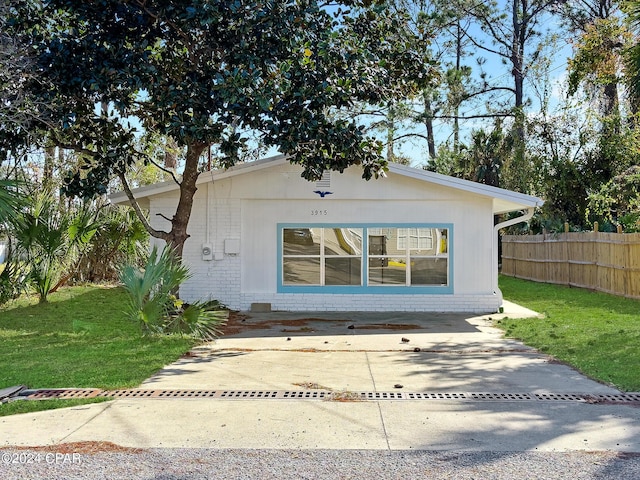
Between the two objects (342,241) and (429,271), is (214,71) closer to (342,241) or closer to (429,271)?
(342,241)

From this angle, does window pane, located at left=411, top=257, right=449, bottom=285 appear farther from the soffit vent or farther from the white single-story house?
the soffit vent

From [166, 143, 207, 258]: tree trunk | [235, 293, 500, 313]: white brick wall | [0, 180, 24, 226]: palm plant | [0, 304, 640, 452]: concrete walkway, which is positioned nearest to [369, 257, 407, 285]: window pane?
[235, 293, 500, 313]: white brick wall

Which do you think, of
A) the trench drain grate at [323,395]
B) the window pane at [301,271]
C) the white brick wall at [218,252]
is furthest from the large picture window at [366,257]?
the trench drain grate at [323,395]

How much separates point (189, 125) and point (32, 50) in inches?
122

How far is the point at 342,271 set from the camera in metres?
14.8

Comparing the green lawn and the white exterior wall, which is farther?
the white exterior wall

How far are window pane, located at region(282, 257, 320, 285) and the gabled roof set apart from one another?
7.46 feet

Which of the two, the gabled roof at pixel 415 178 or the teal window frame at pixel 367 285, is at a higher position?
the gabled roof at pixel 415 178

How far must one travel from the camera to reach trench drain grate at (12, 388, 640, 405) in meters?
6.63

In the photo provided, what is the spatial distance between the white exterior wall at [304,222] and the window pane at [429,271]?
0.26 meters

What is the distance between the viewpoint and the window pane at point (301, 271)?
14.8 meters

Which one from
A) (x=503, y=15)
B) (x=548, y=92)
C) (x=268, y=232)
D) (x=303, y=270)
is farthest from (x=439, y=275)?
(x=503, y=15)

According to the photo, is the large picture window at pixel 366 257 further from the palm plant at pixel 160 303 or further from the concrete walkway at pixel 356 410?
the concrete walkway at pixel 356 410

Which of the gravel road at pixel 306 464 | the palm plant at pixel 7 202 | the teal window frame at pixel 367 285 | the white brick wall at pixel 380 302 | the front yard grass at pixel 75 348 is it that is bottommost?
the gravel road at pixel 306 464
